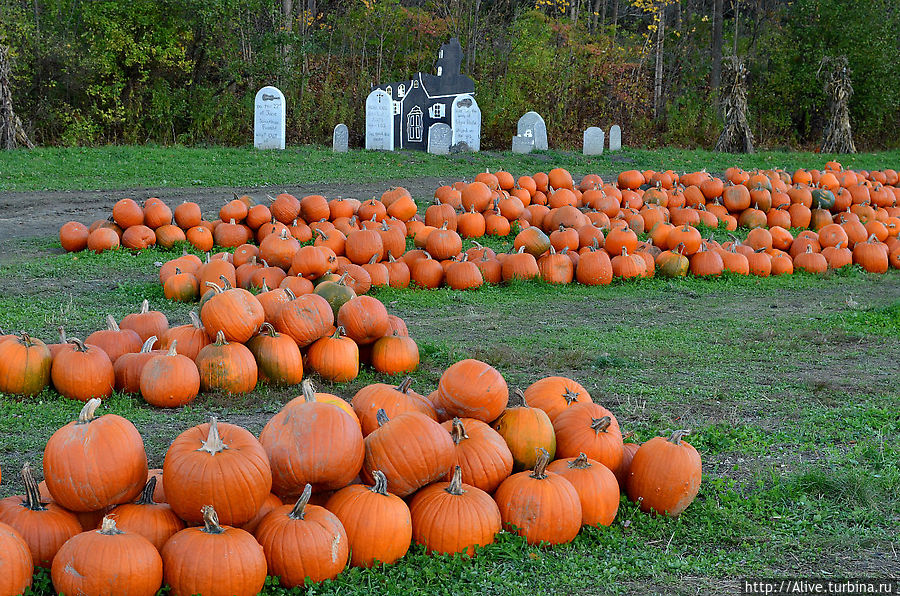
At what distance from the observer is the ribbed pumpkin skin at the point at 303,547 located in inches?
126

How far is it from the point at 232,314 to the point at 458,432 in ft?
7.24

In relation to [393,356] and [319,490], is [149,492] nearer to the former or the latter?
[319,490]

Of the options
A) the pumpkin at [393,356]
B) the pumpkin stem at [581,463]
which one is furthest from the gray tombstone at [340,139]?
the pumpkin stem at [581,463]

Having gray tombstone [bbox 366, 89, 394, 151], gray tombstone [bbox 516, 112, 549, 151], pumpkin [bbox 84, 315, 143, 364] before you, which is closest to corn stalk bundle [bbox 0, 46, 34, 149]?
gray tombstone [bbox 366, 89, 394, 151]

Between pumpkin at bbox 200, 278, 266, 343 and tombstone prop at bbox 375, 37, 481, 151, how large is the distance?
14.9 meters

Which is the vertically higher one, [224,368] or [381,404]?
[381,404]

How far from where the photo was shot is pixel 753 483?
14.3 feet

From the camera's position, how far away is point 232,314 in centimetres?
550

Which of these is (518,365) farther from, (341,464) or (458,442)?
(341,464)

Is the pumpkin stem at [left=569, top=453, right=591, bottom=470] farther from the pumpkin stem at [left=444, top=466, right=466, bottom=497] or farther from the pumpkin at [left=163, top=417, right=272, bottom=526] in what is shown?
the pumpkin at [left=163, top=417, right=272, bottom=526]

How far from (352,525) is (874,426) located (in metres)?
3.46

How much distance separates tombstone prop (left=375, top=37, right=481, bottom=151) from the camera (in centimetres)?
1988

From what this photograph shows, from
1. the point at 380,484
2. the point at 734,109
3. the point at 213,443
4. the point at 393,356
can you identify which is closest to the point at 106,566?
the point at 213,443

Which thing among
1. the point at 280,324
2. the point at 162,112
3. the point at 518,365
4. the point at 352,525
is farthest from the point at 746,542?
the point at 162,112
